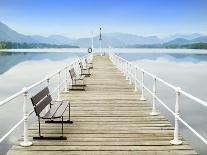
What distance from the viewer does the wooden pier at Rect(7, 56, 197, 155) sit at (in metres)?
6.31

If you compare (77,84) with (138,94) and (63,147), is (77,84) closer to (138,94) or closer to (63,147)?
(138,94)

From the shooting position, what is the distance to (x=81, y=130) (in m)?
7.61

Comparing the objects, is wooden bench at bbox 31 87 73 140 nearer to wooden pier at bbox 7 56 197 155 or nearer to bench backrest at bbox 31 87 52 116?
bench backrest at bbox 31 87 52 116

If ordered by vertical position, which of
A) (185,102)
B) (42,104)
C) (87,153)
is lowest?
(185,102)

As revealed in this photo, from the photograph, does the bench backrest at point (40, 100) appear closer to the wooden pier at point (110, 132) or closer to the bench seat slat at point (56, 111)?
the bench seat slat at point (56, 111)

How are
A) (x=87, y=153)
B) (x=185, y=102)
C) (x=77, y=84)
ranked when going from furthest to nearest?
1. (x=185, y=102)
2. (x=77, y=84)
3. (x=87, y=153)

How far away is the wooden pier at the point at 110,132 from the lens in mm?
6312

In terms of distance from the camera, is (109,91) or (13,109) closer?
(109,91)

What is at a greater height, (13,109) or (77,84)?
(77,84)

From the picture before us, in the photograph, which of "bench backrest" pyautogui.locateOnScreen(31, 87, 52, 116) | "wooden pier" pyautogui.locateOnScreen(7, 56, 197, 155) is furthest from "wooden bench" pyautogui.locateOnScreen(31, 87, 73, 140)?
"wooden pier" pyautogui.locateOnScreen(7, 56, 197, 155)

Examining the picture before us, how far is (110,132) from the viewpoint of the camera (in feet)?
24.4

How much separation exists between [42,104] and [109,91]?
6779 mm

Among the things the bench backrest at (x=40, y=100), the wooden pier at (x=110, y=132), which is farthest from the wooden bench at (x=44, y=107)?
the wooden pier at (x=110, y=132)

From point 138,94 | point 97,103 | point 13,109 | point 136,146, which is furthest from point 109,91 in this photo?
point 13,109
